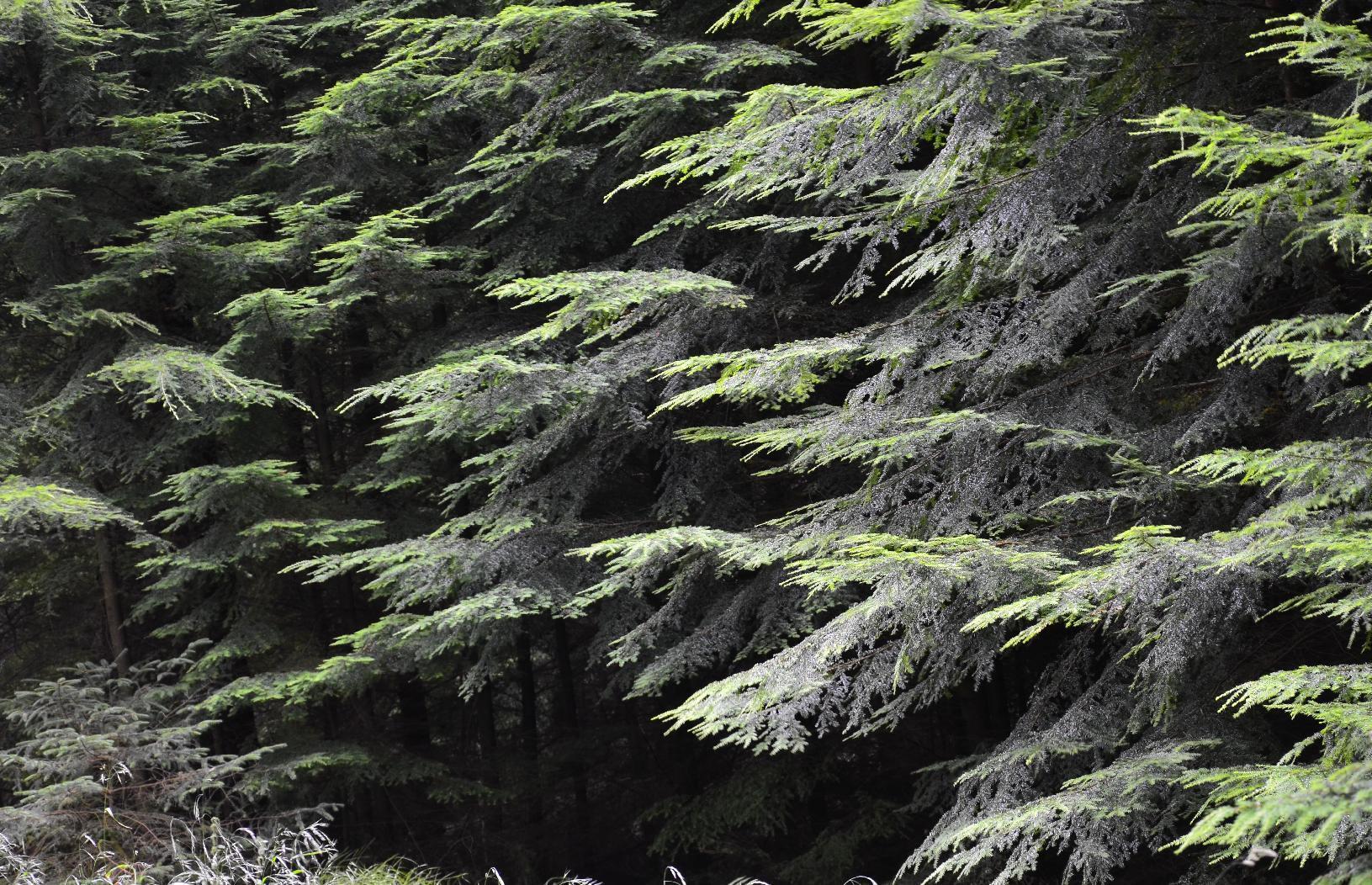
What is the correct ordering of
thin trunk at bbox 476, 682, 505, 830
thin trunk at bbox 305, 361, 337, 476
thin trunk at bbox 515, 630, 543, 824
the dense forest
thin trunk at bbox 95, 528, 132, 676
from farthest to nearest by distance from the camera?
thin trunk at bbox 515, 630, 543, 824 < thin trunk at bbox 476, 682, 505, 830 < thin trunk at bbox 305, 361, 337, 476 < thin trunk at bbox 95, 528, 132, 676 < the dense forest

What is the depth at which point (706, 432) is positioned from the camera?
656 centimetres

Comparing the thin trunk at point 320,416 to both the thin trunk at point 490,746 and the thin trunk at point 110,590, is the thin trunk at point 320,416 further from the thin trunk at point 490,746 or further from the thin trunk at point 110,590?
the thin trunk at point 490,746

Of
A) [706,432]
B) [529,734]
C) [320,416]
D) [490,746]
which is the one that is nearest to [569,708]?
[529,734]

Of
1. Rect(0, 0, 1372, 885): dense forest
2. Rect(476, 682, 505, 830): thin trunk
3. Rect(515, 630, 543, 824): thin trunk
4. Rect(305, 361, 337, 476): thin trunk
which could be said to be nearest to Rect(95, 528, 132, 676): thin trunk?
Rect(0, 0, 1372, 885): dense forest

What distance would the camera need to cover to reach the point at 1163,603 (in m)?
4.05

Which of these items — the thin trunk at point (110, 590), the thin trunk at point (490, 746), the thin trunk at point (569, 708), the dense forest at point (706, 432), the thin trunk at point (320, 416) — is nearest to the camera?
the dense forest at point (706, 432)

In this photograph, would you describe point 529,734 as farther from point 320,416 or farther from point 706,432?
point 706,432

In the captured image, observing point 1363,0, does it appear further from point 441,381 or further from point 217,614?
point 217,614

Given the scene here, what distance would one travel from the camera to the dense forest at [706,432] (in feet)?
13.8

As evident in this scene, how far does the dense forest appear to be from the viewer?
4.22m

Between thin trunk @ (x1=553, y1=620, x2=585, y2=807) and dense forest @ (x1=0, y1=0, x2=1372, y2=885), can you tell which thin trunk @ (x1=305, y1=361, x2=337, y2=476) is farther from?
thin trunk @ (x1=553, y1=620, x2=585, y2=807)

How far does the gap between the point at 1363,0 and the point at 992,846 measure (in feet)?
15.2

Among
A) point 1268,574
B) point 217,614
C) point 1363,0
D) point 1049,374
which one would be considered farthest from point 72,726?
point 1363,0

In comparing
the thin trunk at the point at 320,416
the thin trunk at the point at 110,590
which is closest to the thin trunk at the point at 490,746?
the thin trunk at the point at 320,416
